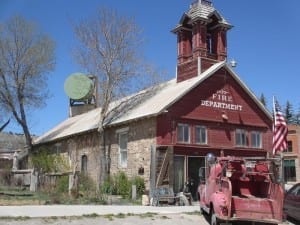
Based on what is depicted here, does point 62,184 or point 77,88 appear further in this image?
point 77,88

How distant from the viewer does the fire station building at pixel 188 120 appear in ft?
88.5

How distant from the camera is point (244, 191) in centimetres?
1476

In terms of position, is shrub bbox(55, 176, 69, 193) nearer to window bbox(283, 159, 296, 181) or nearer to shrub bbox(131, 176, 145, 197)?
shrub bbox(131, 176, 145, 197)

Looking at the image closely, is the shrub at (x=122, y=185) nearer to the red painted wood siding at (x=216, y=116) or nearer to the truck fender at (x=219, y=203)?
the red painted wood siding at (x=216, y=116)

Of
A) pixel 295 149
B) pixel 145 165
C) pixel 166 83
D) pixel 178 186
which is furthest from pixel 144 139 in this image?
pixel 295 149

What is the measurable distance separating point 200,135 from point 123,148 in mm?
4718

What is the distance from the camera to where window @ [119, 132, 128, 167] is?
29.6 m

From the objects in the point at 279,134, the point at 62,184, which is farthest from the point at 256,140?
the point at 62,184

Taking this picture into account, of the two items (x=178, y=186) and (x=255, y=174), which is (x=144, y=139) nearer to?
(x=178, y=186)

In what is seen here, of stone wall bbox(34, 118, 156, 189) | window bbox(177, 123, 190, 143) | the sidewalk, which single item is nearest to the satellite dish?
stone wall bbox(34, 118, 156, 189)

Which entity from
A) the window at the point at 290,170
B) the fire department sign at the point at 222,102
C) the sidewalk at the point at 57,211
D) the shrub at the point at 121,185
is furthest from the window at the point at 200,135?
the window at the point at 290,170

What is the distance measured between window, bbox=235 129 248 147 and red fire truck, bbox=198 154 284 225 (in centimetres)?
1410

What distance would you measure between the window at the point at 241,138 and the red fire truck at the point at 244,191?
14100mm

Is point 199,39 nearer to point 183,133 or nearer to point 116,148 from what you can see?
point 183,133
